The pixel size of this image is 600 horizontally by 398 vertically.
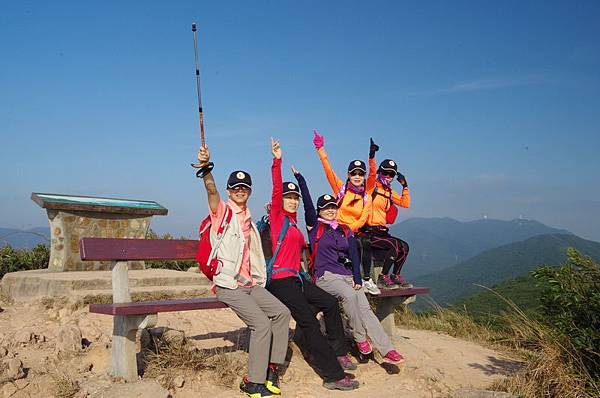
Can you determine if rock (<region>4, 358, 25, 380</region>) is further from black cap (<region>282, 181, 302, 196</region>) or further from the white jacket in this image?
black cap (<region>282, 181, 302, 196</region>)

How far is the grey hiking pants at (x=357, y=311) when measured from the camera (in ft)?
16.3

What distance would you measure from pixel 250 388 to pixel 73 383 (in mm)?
1311

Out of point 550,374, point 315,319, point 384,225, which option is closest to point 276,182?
point 315,319

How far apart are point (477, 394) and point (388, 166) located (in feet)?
9.55

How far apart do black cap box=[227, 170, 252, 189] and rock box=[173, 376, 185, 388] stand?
161 cm

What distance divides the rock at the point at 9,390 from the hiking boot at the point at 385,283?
3777 millimetres

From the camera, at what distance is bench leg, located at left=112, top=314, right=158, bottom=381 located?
4.17 metres

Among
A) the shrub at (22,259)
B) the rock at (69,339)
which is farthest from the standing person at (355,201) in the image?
the shrub at (22,259)

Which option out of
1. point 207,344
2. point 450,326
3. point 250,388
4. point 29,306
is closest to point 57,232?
point 29,306

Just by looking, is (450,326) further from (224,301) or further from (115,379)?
(115,379)

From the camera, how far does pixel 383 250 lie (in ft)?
20.5

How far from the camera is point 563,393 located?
13.7 feet

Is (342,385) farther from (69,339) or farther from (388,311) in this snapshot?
(69,339)

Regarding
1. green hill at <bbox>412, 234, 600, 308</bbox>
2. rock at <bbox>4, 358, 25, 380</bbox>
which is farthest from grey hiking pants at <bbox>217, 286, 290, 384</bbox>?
green hill at <bbox>412, 234, 600, 308</bbox>
